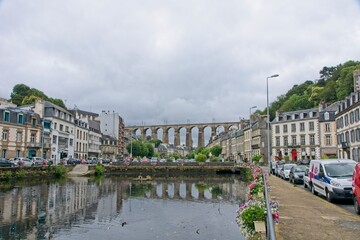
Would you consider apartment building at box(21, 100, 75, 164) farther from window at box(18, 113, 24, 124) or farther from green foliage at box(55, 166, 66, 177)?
green foliage at box(55, 166, 66, 177)

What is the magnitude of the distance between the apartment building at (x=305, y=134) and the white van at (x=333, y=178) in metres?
41.1

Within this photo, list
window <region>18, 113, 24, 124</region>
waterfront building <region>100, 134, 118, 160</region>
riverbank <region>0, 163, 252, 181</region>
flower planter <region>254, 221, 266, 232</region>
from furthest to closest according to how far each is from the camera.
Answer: waterfront building <region>100, 134, 118, 160</region>
riverbank <region>0, 163, 252, 181</region>
window <region>18, 113, 24, 124</region>
flower planter <region>254, 221, 266, 232</region>

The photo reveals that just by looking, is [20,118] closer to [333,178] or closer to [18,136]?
[18,136]

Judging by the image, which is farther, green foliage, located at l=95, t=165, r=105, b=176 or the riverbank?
the riverbank

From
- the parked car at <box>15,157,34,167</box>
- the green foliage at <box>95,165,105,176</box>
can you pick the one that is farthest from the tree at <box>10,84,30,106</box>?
the parked car at <box>15,157,34,167</box>

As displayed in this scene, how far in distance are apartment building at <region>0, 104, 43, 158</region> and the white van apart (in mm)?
41344

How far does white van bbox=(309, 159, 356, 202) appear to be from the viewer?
1242 cm

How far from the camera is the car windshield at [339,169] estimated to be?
44.0ft

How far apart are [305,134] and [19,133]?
1849 inches

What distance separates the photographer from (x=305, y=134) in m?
56.9

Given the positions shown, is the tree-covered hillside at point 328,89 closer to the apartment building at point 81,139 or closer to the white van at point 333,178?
the apartment building at point 81,139

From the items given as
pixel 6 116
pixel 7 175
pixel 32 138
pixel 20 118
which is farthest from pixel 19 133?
pixel 7 175

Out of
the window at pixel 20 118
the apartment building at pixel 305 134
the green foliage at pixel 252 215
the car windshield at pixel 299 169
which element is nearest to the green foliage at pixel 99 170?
the window at pixel 20 118

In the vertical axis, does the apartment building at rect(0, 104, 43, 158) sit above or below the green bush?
above
